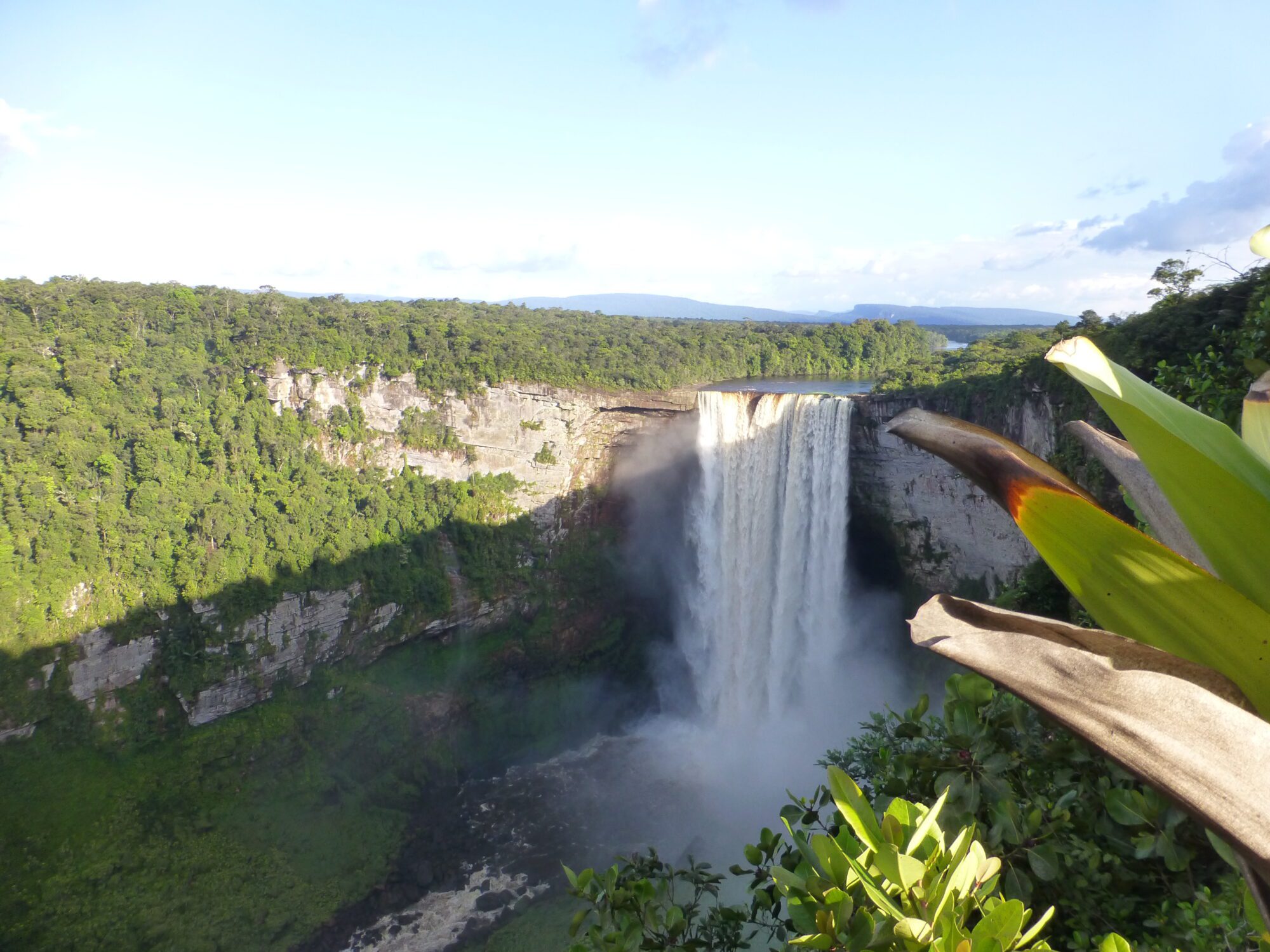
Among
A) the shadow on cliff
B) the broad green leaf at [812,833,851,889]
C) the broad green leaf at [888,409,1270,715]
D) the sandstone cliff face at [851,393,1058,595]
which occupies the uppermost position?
the broad green leaf at [888,409,1270,715]

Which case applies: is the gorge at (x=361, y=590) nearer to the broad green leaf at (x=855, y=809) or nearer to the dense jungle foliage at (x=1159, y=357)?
the dense jungle foliage at (x=1159, y=357)

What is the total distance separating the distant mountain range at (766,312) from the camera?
80.9m

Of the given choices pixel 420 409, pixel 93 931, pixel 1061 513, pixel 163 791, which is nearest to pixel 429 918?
pixel 93 931

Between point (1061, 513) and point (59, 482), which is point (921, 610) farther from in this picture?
point (59, 482)

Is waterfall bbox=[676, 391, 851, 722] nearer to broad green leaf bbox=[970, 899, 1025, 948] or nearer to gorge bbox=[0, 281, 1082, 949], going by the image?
gorge bbox=[0, 281, 1082, 949]

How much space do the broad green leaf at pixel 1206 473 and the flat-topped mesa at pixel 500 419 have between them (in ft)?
71.4

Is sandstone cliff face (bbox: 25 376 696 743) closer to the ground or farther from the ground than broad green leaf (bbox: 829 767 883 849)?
closer to the ground

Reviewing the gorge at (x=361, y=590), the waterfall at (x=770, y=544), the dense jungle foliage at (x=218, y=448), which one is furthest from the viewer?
the dense jungle foliage at (x=218, y=448)

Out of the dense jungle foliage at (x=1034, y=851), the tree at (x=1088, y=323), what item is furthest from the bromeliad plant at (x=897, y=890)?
the tree at (x=1088, y=323)

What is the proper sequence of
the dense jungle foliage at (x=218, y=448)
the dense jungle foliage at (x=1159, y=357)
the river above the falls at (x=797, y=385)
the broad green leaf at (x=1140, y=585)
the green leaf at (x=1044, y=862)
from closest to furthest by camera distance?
the broad green leaf at (x=1140, y=585), the green leaf at (x=1044, y=862), the dense jungle foliage at (x=1159, y=357), the dense jungle foliage at (x=218, y=448), the river above the falls at (x=797, y=385)

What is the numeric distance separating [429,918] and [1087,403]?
16.2 meters

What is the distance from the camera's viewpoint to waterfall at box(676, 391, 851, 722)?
17.9 meters

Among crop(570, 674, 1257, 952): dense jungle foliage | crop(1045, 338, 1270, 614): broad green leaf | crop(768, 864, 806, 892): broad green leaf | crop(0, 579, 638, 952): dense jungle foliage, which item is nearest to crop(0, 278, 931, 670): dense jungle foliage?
crop(0, 579, 638, 952): dense jungle foliage

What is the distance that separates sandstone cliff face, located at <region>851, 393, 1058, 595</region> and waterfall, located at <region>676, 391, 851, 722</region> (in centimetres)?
112
